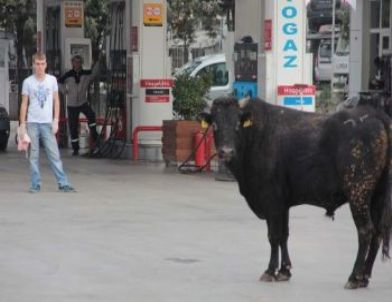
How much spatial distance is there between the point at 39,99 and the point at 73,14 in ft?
31.9

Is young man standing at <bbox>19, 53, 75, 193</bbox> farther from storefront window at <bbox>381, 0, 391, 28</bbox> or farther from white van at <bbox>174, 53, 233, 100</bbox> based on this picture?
storefront window at <bbox>381, 0, 391, 28</bbox>

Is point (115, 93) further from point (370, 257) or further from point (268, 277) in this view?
point (370, 257)

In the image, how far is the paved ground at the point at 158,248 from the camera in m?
8.95

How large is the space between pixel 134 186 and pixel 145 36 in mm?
4823

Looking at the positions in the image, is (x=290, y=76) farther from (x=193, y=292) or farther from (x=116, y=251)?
(x=193, y=292)

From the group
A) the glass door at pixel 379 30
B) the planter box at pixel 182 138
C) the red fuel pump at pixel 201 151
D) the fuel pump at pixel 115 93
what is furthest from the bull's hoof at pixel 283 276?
the glass door at pixel 379 30

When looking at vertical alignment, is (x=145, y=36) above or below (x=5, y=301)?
above

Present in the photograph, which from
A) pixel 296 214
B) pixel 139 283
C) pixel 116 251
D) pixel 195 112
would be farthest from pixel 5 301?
pixel 195 112

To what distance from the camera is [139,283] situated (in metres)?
9.25

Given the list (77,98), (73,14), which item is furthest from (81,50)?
(77,98)

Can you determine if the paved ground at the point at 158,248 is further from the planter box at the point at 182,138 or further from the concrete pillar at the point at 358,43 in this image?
the concrete pillar at the point at 358,43

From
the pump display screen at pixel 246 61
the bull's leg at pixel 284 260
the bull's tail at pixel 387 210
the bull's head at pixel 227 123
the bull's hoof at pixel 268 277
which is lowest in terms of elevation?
the bull's hoof at pixel 268 277

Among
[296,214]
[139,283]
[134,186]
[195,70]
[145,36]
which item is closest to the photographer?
[139,283]

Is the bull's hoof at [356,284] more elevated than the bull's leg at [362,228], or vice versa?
the bull's leg at [362,228]
